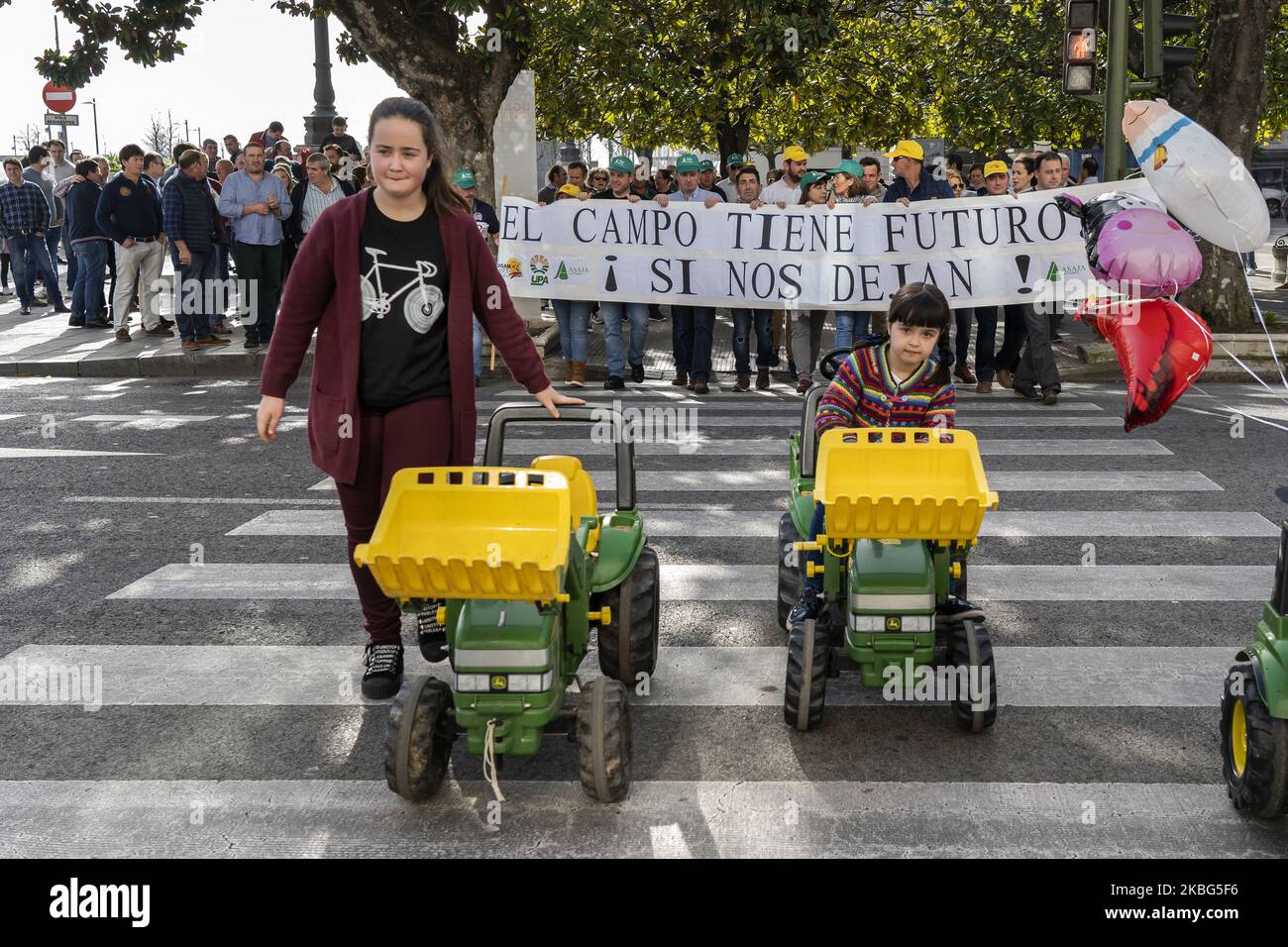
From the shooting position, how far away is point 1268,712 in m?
3.67

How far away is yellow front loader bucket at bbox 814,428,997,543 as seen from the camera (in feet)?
13.6

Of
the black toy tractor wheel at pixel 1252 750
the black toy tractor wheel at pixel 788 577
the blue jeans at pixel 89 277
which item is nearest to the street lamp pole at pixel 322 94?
the blue jeans at pixel 89 277

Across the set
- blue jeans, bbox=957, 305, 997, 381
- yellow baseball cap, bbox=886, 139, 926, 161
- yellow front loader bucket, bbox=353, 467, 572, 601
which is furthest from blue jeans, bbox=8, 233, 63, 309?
yellow front loader bucket, bbox=353, 467, 572, 601

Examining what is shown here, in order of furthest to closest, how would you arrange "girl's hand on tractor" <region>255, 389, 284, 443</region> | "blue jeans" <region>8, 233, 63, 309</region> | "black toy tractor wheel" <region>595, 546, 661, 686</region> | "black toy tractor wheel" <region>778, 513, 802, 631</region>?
"blue jeans" <region>8, 233, 63, 309</region> → "black toy tractor wheel" <region>778, 513, 802, 631</region> → "black toy tractor wheel" <region>595, 546, 661, 686</region> → "girl's hand on tractor" <region>255, 389, 284, 443</region>

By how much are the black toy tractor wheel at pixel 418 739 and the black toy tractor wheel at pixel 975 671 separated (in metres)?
1.68

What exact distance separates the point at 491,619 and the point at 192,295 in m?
11.6

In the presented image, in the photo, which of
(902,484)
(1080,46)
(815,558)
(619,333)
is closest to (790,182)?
(619,333)

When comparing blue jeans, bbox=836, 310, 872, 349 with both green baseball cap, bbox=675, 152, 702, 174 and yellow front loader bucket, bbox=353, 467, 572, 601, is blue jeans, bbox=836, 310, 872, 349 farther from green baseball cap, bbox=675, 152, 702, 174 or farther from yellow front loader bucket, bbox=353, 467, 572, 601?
yellow front loader bucket, bbox=353, 467, 572, 601

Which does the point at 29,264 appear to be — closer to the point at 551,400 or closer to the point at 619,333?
the point at 619,333

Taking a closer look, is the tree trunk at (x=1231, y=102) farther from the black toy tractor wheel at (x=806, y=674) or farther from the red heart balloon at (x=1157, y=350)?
the black toy tractor wheel at (x=806, y=674)

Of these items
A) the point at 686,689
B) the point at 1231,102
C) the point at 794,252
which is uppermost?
the point at 1231,102

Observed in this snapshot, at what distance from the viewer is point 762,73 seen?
18125 millimetres

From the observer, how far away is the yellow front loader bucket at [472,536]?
11.9 feet

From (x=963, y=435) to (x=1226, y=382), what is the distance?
905 cm
